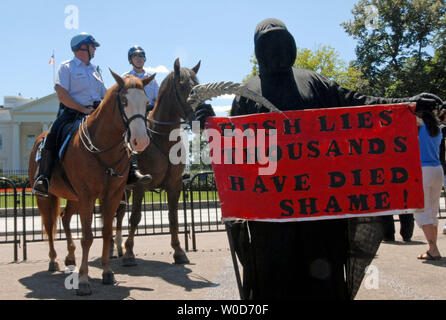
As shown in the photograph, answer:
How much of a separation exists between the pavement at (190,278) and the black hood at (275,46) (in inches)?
108

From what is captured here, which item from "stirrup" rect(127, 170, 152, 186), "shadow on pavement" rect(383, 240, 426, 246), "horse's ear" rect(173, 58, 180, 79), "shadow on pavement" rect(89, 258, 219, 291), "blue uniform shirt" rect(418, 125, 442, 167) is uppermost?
"horse's ear" rect(173, 58, 180, 79)

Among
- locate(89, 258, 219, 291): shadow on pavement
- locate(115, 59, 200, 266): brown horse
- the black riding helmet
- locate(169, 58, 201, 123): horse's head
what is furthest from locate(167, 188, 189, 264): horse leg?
the black riding helmet

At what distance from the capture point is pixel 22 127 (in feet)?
249

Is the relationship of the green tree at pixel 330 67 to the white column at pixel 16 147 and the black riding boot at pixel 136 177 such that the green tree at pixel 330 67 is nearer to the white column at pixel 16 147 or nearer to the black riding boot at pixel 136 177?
the black riding boot at pixel 136 177

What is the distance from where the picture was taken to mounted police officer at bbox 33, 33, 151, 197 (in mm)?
6375

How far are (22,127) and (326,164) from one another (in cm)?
8051

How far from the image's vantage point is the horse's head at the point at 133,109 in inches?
203

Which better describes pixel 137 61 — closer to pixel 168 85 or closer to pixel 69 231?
pixel 168 85

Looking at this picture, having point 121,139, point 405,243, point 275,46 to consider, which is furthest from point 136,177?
point 405,243

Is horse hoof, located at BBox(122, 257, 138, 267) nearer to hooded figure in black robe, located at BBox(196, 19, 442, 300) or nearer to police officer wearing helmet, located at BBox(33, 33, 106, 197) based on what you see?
police officer wearing helmet, located at BBox(33, 33, 106, 197)

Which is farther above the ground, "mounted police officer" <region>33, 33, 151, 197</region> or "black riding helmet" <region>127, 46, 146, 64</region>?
"black riding helmet" <region>127, 46, 146, 64</region>

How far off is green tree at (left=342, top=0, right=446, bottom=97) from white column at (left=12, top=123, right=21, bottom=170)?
56.8 metres
